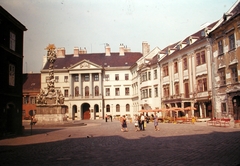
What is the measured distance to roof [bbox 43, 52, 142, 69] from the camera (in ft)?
257

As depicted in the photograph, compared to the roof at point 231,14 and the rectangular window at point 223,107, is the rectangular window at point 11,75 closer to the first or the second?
the roof at point 231,14

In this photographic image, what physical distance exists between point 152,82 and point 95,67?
74.4 ft

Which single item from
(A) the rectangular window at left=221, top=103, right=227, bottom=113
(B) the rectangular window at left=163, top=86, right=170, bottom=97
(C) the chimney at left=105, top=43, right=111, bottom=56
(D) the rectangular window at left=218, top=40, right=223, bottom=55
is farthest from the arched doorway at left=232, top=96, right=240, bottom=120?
(C) the chimney at left=105, top=43, right=111, bottom=56

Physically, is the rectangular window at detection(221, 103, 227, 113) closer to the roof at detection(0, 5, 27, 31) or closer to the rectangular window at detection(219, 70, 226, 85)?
the rectangular window at detection(219, 70, 226, 85)

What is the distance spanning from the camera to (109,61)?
79750mm

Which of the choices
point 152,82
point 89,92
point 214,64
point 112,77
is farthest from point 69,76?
point 214,64

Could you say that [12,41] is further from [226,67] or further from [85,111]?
[85,111]

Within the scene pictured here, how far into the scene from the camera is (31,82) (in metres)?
80.9

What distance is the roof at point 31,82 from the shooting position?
3074 inches

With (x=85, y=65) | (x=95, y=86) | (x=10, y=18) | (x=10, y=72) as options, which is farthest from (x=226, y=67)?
(x=95, y=86)

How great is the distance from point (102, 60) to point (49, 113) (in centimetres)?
4522

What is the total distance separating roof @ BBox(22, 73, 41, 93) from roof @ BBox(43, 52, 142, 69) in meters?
6.00

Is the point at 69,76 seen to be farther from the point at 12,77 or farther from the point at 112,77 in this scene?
the point at 12,77

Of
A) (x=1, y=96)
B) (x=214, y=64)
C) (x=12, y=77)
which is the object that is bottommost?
(x=1, y=96)
